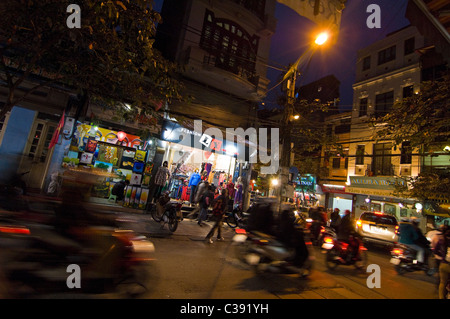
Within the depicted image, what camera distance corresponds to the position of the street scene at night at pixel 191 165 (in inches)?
141

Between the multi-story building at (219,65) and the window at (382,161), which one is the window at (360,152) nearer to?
the window at (382,161)

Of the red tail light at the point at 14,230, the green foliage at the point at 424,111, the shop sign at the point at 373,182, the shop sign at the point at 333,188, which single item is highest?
the green foliage at the point at 424,111

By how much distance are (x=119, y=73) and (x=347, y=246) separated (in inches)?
343

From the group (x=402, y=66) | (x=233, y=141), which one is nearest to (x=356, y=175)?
(x=402, y=66)

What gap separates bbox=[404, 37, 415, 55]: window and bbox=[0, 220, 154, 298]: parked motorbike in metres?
24.8

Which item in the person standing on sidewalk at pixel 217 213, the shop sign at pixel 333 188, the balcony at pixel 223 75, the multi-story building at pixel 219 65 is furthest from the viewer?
the shop sign at pixel 333 188

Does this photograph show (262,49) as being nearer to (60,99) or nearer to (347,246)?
(60,99)

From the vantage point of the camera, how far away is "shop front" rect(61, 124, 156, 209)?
35.1 ft

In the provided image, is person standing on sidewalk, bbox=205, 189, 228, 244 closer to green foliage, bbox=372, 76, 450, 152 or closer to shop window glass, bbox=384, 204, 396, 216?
green foliage, bbox=372, 76, 450, 152


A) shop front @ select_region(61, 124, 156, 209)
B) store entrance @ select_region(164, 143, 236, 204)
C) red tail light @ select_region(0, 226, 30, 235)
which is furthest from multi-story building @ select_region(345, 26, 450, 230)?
red tail light @ select_region(0, 226, 30, 235)

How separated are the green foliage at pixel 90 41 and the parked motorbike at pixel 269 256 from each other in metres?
5.19

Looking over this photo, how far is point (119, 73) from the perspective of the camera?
714 cm

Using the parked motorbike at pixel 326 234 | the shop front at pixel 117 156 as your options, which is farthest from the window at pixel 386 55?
the shop front at pixel 117 156

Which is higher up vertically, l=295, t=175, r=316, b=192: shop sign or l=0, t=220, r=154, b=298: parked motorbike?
l=295, t=175, r=316, b=192: shop sign
